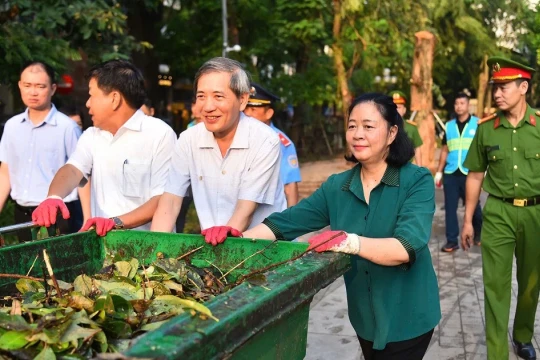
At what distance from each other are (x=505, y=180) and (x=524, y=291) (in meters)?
0.77

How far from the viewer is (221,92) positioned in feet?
11.6

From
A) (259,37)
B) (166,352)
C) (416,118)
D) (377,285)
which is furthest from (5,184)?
(259,37)

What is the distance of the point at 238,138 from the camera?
3822 millimetres

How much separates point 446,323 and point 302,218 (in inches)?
113

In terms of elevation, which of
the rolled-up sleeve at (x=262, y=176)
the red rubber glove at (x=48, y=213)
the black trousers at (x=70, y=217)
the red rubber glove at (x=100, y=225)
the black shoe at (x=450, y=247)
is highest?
the rolled-up sleeve at (x=262, y=176)

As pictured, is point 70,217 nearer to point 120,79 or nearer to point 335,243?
point 120,79

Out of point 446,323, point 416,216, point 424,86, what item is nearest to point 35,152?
point 446,323

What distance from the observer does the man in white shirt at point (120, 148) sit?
166 inches

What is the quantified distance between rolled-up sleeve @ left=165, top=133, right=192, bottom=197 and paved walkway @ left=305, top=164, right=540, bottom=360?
67.3 inches

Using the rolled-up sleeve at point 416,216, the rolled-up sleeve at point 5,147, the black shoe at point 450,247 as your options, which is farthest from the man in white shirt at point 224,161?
the black shoe at point 450,247

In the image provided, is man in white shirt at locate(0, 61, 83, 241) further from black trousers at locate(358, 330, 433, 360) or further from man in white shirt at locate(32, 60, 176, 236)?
black trousers at locate(358, 330, 433, 360)

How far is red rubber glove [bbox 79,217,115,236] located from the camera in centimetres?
334

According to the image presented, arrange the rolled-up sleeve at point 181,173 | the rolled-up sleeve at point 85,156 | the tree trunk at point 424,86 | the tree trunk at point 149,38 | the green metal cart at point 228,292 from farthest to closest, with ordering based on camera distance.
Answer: the tree trunk at point 149,38
the tree trunk at point 424,86
the rolled-up sleeve at point 85,156
the rolled-up sleeve at point 181,173
the green metal cart at point 228,292

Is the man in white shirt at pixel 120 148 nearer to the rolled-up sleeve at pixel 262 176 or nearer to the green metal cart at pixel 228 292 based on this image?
the rolled-up sleeve at pixel 262 176
